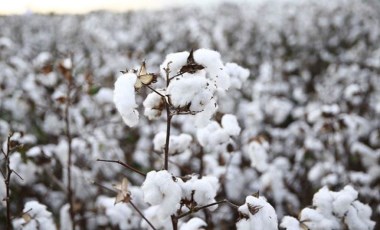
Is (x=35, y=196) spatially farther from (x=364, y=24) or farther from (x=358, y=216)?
(x=364, y=24)

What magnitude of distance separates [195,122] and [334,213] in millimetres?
602

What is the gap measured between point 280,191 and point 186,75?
8.20 ft

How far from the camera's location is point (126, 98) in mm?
1146

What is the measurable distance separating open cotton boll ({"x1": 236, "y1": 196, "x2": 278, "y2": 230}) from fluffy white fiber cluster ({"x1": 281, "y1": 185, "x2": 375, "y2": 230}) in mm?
285


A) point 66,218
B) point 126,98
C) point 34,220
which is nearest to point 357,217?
point 126,98

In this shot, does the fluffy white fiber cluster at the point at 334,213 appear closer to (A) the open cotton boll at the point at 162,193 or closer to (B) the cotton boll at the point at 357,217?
(B) the cotton boll at the point at 357,217

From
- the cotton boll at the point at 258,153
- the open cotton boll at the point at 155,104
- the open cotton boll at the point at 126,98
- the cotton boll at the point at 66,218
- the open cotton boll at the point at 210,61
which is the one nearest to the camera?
the open cotton boll at the point at 126,98

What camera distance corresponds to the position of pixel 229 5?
14.9 meters

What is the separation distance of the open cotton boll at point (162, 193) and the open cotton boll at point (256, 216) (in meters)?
0.18

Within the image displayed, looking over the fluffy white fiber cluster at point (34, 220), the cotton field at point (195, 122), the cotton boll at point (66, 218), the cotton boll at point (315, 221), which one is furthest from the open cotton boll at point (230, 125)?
the cotton boll at point (66, 218)

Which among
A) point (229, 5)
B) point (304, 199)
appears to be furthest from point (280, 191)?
point (229, 5)

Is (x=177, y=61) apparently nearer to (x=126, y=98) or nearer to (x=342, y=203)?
(x=126, y=98)

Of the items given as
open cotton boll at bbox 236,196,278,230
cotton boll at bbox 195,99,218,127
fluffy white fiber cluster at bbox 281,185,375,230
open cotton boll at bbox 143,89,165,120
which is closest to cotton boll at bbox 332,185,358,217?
fluffy white fiber cluster at bbox 281,185,375,230

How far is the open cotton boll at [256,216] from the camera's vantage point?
1.20 metres
